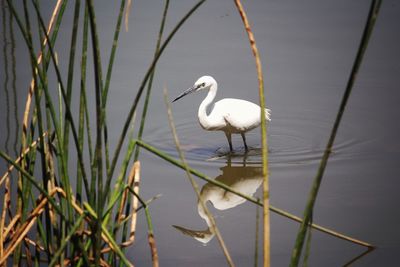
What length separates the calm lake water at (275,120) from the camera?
140 inches

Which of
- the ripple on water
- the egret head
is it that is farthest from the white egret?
the ripple on water

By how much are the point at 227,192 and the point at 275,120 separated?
59.3 inches

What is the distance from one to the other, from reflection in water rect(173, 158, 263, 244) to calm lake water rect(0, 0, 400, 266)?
13mm

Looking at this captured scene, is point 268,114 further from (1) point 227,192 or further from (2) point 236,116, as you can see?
(1) point 227,192

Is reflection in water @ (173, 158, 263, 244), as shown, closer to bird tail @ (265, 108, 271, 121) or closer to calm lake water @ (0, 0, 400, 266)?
calm lake water @ (0, 0, 400, 266)

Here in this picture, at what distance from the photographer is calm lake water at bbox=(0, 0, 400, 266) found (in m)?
3.54

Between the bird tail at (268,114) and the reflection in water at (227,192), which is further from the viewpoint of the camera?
the bird tail at (268,114)

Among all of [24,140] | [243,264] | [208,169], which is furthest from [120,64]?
[24,140]

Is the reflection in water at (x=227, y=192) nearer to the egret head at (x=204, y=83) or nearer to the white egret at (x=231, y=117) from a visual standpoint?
the white egret at (x=231, y=117)

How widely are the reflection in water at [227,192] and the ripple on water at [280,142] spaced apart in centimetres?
16

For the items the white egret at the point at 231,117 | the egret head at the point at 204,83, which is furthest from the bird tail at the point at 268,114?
the egret head at the point at 204,83

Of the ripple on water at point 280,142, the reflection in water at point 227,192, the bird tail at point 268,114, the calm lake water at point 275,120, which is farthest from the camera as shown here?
the bird tail at point 268,114

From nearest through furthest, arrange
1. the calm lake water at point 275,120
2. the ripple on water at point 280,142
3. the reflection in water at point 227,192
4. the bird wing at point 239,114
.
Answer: the calm lake water at point 275,120 < the reflection in water at point 227,192 < the ripple on water at point 280,142 < the bird wing at point 239,114

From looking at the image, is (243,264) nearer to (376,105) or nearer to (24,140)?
(24,140)
